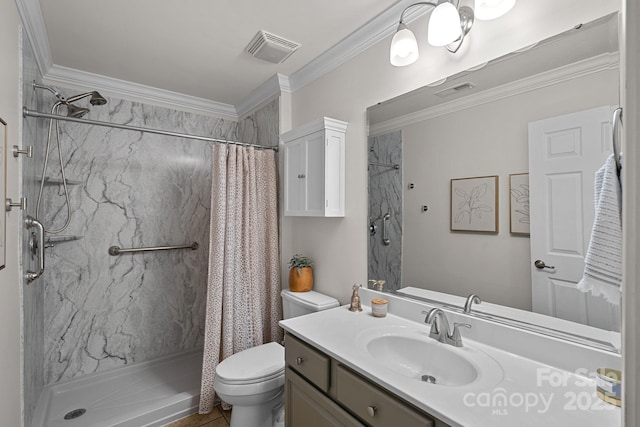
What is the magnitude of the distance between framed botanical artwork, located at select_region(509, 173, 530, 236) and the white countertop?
0.47 meters

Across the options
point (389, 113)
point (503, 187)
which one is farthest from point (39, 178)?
point (503, 187)

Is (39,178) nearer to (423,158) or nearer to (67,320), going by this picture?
(67,320)

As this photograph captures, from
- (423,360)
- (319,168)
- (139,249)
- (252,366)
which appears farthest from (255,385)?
(139,249)

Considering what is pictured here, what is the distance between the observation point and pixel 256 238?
87.4 inches

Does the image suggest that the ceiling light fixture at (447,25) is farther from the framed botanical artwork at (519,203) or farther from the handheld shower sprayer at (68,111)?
the handheld shower sprayer at (68,111)

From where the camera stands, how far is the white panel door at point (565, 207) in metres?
1.00

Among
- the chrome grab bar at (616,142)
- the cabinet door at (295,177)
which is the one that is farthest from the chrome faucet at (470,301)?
the cabinet door at (295,177)

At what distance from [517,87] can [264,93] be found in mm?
1977

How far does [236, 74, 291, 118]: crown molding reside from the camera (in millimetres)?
2447

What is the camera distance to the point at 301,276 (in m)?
2.15

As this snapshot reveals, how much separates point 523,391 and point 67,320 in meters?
2.91

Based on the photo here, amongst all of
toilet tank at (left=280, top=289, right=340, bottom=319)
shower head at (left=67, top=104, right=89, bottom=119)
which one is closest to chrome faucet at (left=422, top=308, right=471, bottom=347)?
toilet tank at (left=280, top=289, right=340, bottom=319)

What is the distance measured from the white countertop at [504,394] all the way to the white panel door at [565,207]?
0.73 ft

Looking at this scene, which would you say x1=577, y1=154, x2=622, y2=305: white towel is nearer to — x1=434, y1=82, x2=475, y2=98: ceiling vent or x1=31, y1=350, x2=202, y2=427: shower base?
x1=434, y1=82, x2=475, y2=98: ceiling vent
